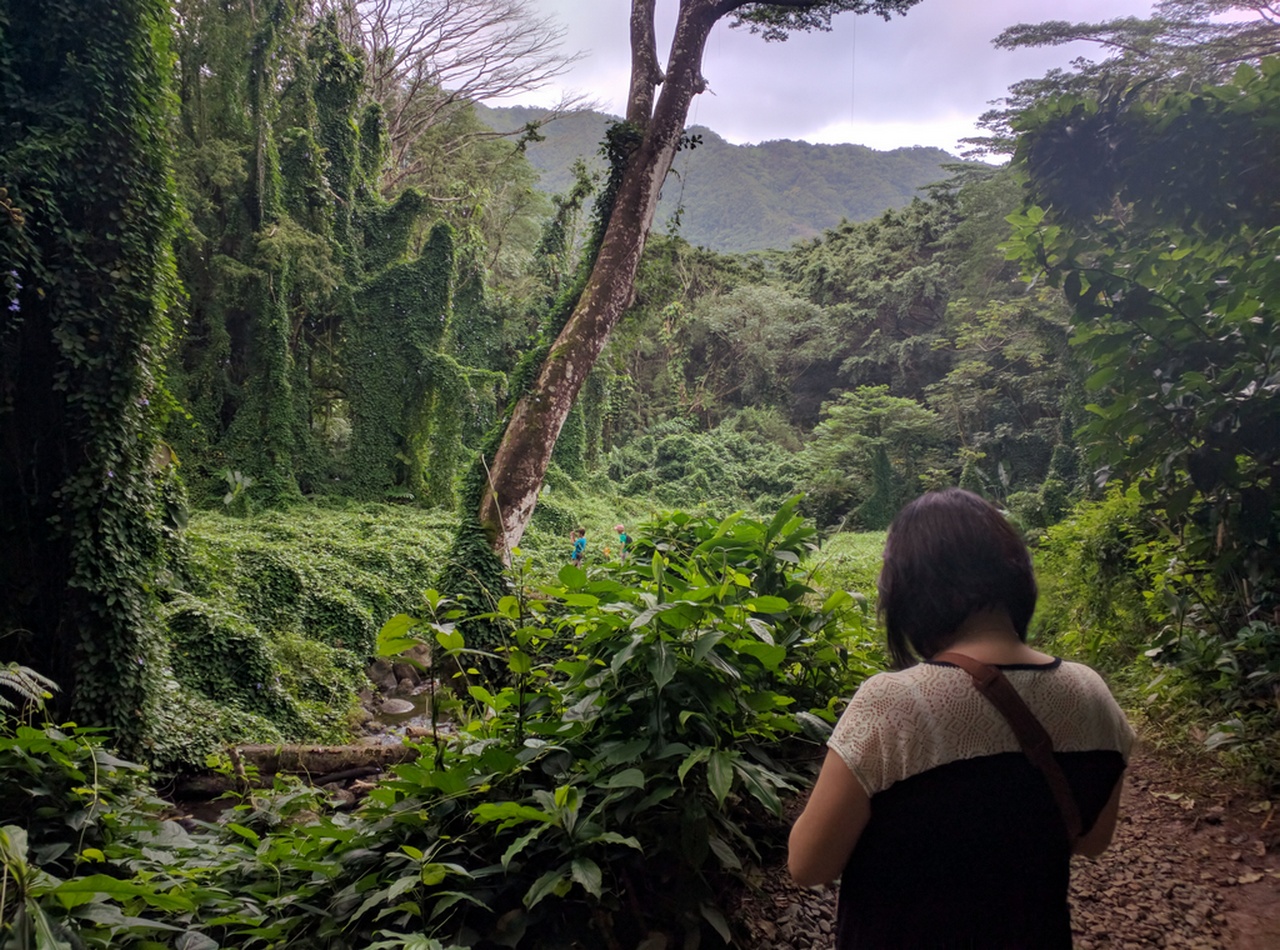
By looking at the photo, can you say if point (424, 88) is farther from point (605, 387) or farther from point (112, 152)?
point (112, 152)

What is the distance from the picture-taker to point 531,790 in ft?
5.08

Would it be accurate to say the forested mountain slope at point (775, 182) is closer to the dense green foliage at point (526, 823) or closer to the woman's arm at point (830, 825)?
the dense green foliage at point (526, 823)

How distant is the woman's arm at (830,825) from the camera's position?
1.00 metres

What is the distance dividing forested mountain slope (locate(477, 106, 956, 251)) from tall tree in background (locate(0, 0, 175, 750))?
47207 millimetres

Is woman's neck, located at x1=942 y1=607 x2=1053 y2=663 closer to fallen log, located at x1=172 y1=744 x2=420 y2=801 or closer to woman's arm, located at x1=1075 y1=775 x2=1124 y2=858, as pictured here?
woman's arm, located at x1=1075 y1=775 x2=1124 y2=858

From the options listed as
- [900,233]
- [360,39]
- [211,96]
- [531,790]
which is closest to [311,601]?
[531,790]

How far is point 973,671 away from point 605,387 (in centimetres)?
2020

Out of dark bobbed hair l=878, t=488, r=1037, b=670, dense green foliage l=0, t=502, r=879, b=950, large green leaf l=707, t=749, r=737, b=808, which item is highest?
dark bobbed hair l=878, t=488, r=1037, b=670

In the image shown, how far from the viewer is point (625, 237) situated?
766 cm

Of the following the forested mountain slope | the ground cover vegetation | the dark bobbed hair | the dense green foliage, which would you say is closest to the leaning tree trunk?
the ground cover vegetation

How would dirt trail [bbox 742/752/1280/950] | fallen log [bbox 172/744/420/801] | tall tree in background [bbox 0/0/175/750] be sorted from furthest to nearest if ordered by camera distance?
fallen log [bbox 172/744/420/801]
tall tree in background [bbox 0/0/175/750]
dirt trail [bbox 742/752/1280/950]

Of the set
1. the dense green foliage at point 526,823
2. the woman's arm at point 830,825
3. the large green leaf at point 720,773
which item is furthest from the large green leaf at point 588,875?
the woman's arm at point 830,825

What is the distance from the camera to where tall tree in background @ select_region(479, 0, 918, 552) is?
23.9 feet

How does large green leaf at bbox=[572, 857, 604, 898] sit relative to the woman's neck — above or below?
below
